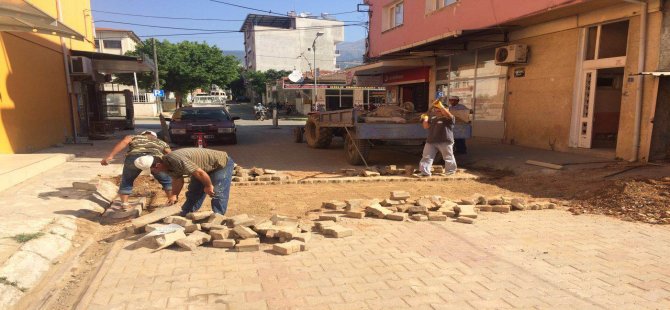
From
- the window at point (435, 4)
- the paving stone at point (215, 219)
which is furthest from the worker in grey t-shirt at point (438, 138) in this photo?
the window at point (435, 4)

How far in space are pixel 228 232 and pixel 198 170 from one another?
0.76 m

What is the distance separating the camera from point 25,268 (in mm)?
3758

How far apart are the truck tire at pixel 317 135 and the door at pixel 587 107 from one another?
20.8 ft

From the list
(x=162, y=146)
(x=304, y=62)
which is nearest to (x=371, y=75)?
(x=162, y=146)

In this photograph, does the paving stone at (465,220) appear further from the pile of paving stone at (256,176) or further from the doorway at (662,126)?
the doorway at (662,126)

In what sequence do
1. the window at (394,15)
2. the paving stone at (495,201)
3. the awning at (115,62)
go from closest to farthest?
the paving stone at (495,201)
the awning at (115,62)
the window at (394,15)

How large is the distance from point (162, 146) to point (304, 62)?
7372 cm

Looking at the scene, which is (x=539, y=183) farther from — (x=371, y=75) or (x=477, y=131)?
(x=371, y=75)

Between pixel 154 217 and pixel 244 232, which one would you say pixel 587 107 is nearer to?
pixel 244 232

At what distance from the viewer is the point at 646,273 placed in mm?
3635

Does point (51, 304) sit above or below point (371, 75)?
below

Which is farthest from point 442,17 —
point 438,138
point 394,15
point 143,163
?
point 143,163

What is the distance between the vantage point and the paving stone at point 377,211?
5.48 m

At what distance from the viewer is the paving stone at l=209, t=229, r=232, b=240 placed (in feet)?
14.2
